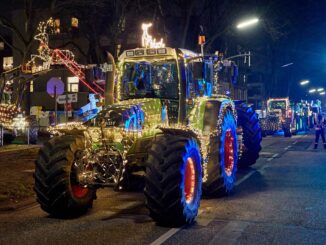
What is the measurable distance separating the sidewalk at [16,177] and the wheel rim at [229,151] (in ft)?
15.1

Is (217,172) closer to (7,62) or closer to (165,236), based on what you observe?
(165,236)

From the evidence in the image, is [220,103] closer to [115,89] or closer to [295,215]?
[115,89]

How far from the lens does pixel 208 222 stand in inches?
314

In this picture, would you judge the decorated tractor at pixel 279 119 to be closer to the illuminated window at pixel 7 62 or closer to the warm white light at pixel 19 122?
the warm white light at pixel 19 122

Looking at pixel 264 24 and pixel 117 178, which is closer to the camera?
pixel 117 178

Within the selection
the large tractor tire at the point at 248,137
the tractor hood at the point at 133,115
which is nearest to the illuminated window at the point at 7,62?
the large tractor tire at the point at 248,137

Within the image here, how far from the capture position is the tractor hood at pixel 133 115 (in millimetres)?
8341

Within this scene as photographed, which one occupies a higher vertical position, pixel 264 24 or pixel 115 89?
pixel 264 24

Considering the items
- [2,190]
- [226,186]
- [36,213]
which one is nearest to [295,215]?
[226,186]

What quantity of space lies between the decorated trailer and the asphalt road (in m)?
0.37

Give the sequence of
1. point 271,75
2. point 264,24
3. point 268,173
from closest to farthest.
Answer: point 268,173
point 264,24
point 271,75

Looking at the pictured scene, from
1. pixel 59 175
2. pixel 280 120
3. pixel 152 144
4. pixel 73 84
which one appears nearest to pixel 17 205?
pixel 59 175

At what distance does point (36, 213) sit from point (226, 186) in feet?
13.3

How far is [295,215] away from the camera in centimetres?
834
